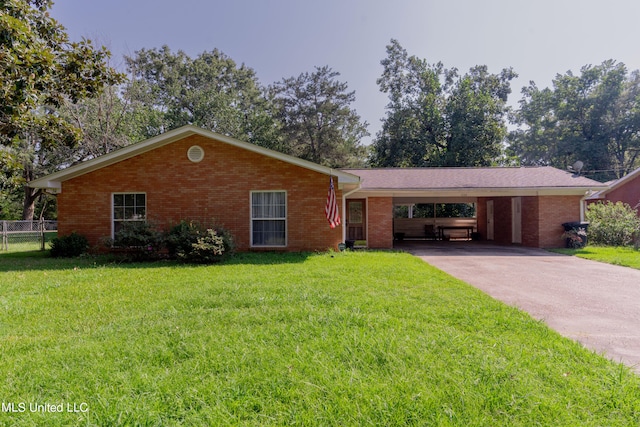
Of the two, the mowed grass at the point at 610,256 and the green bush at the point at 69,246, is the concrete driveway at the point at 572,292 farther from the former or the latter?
the green bush at the point at 69,246

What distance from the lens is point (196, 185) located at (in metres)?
11.0

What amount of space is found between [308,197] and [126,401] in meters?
8.70

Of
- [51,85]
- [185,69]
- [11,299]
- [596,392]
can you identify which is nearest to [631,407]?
[596,392]

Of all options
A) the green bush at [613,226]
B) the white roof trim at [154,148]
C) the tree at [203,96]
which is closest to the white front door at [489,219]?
the green bush at [613,226]

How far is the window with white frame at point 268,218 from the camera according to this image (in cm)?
1106

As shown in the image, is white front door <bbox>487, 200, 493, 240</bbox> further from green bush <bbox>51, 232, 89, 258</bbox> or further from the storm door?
green bush <bbox>51, 232, 89, 258</bbox>

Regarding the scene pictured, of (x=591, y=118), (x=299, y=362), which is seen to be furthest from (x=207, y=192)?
(x=591, y=118)

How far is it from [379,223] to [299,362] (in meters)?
10.5

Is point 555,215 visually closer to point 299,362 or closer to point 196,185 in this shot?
point 196,185

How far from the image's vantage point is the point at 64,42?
8.48 m

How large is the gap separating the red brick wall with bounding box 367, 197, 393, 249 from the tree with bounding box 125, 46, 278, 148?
17.6 m

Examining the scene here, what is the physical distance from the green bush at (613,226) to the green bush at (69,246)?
19.2 m

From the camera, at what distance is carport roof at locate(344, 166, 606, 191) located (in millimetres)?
12859

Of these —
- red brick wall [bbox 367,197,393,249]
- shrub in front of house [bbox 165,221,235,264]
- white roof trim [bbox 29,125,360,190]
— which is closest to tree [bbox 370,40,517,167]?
red brick wall [bbox 367,197,393,249]
